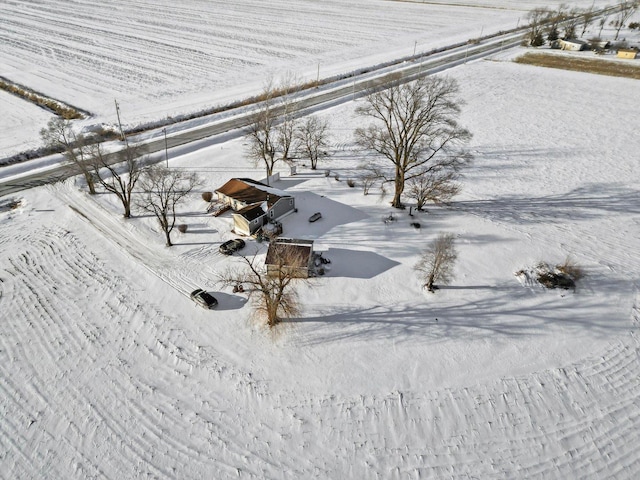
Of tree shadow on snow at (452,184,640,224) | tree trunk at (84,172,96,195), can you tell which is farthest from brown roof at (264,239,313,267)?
tree trunk at (84,172,96,195)

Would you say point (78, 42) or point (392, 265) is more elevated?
point (78, 42)

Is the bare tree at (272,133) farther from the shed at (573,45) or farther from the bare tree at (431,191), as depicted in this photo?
the shed at (573,45)

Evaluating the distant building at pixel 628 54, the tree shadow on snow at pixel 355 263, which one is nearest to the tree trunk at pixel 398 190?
the tree shadow on snow at pixel 355 263

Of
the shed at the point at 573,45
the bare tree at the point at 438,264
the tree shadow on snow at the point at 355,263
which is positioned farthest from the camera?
the shed at the point at 573,45

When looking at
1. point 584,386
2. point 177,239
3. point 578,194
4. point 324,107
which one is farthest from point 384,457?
point 324,107

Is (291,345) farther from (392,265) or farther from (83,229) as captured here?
(83,229)

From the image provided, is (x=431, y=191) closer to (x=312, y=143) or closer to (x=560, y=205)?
(x=560, y=205)
